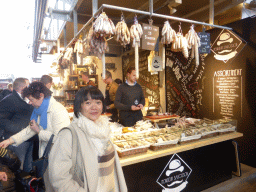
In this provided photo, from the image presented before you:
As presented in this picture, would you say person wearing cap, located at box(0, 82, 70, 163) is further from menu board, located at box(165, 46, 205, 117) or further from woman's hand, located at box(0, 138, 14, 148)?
menu board, located at box(165, 46, 205, 117)

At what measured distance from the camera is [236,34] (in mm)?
4152

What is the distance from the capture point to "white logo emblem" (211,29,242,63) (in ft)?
13.7

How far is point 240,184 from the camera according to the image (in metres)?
3.38

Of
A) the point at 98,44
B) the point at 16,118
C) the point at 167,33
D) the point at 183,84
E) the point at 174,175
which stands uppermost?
the point at 167,33

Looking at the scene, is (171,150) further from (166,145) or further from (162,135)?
(162,135)

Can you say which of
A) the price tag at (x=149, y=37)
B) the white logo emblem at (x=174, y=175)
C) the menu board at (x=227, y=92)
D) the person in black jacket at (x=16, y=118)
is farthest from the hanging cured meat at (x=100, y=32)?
the menu board at (x=227, y=92)

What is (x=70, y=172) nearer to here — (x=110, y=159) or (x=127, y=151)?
(x=110, y=159)

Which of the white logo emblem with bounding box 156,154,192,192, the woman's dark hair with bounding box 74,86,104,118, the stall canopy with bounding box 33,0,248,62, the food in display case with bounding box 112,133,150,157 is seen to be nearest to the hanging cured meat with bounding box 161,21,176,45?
the stall canopy with bounding box 33,0,248,62

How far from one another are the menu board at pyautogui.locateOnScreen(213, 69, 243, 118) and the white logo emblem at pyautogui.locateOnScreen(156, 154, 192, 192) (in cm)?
223

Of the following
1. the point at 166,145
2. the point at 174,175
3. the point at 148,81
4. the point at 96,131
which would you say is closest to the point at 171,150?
the point at 166,145

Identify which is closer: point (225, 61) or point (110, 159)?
point (110, 159)

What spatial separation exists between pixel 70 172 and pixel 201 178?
93.3 inches

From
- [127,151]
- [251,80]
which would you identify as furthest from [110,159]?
[251,80]

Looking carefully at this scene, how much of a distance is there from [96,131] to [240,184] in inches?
126
